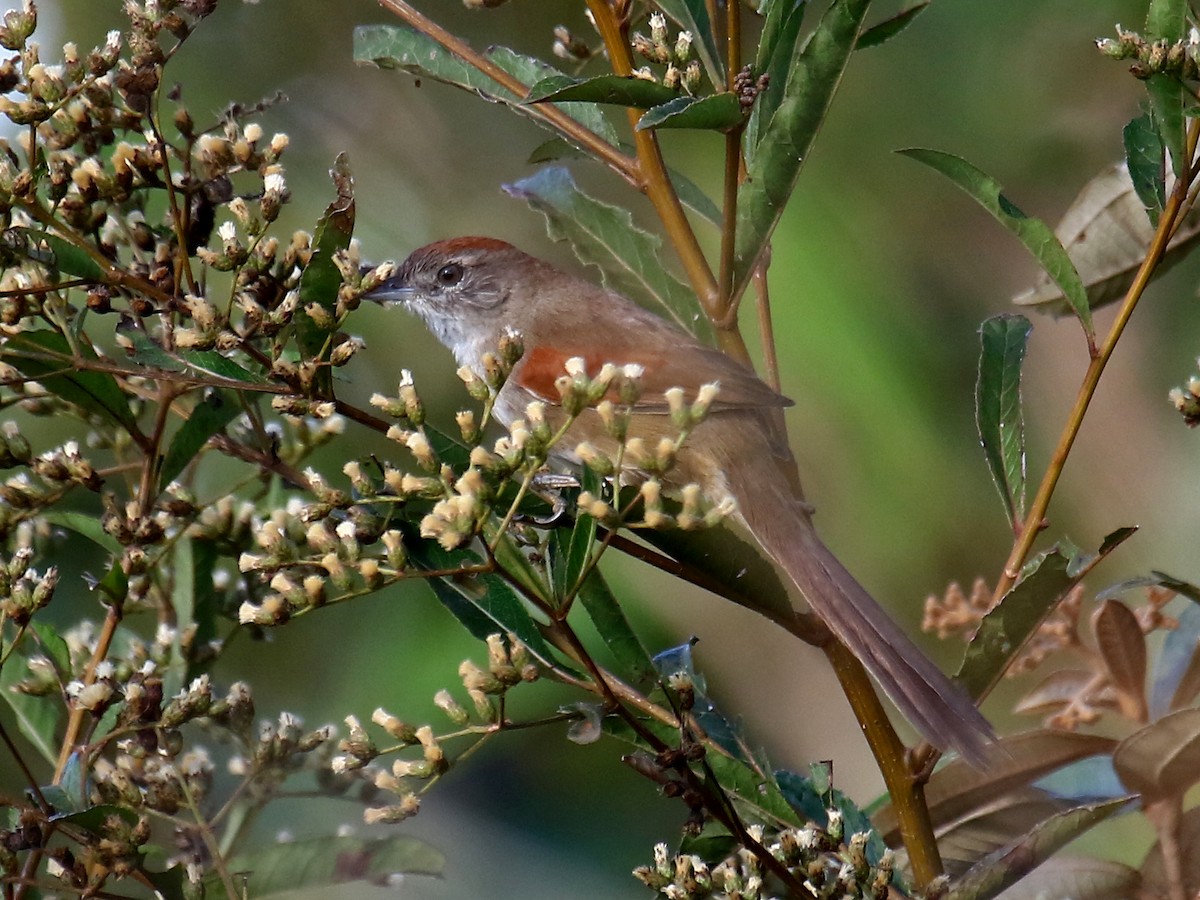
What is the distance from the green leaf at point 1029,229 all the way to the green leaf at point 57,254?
4.58 ft

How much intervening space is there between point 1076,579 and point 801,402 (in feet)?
11.8

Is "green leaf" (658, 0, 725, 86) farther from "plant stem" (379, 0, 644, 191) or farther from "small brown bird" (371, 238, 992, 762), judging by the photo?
"small brown bird" (371, 238, 992, 762)

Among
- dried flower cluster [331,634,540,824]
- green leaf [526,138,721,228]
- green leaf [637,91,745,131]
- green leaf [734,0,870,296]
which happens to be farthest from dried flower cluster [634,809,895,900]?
green leaf [526,138,721,228]

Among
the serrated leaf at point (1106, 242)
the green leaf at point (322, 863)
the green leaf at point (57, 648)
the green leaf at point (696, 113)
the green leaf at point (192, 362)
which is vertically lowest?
the green leaf at point (322, 863)

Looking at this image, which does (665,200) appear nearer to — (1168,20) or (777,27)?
(777,27)

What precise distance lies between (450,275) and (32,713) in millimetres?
2465

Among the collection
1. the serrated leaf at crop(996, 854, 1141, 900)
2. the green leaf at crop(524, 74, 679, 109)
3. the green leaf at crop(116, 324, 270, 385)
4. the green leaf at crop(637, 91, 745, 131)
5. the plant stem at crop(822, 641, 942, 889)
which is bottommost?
the serrated leaf at crop(996, 854, 1141, 900)

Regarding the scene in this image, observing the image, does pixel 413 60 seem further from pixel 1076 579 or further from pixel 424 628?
pixel 424 628

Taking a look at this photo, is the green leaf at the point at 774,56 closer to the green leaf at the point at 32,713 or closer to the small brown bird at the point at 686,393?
the small brown bird at the point at 686,393

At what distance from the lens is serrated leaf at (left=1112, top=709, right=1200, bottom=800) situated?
2.40m

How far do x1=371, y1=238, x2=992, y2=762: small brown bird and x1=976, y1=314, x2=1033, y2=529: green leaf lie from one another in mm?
411

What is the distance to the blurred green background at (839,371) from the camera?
5086mm

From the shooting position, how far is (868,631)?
2791mm

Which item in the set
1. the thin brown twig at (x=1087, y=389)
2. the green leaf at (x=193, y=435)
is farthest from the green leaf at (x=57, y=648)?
the thin brown twig at (x=1087, y=389)
